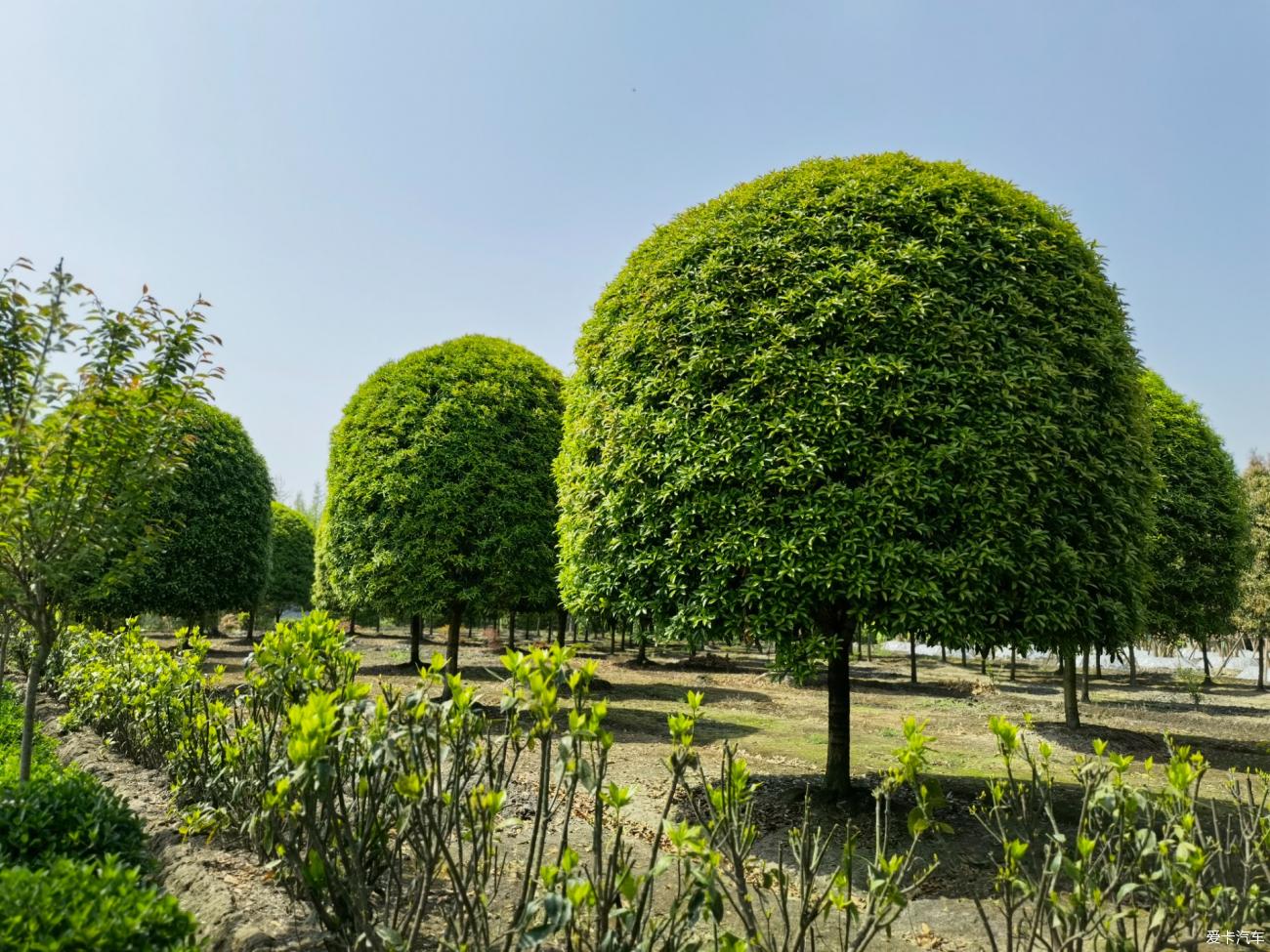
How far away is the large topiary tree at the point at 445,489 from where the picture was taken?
1413 centimetres

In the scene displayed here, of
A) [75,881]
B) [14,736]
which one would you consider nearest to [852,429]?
[75,881]

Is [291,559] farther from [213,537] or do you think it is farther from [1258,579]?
[1258,579]

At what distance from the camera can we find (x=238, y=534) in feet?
62.3

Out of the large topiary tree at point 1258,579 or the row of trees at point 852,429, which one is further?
the large topiary tree at point 1258,579

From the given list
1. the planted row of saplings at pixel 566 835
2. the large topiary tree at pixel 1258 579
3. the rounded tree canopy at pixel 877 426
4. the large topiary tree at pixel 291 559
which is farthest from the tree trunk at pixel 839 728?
the large topiary tree at pixel 291 559

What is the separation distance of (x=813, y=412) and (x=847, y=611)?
73.6 inches

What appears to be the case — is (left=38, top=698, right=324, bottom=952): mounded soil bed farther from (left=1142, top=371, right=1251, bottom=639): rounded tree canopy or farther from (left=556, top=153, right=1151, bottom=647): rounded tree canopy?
(left=1142, top=371, right=1251, bottom=639): rounded tree canopy

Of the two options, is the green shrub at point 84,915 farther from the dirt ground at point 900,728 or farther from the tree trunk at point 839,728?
the tree trunk at point 839,728

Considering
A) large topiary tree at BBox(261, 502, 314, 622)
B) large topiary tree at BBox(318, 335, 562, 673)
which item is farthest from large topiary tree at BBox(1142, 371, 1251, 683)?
large topiary tree at BBox(261, 502, 314, 622)

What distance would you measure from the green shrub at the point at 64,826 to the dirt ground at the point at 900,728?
160cm

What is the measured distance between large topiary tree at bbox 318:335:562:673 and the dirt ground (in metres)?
1.87

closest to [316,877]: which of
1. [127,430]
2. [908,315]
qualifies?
[127,430]

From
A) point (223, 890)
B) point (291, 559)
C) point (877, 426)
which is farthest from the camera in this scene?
point (291, 559)

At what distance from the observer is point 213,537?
18.2 metres
